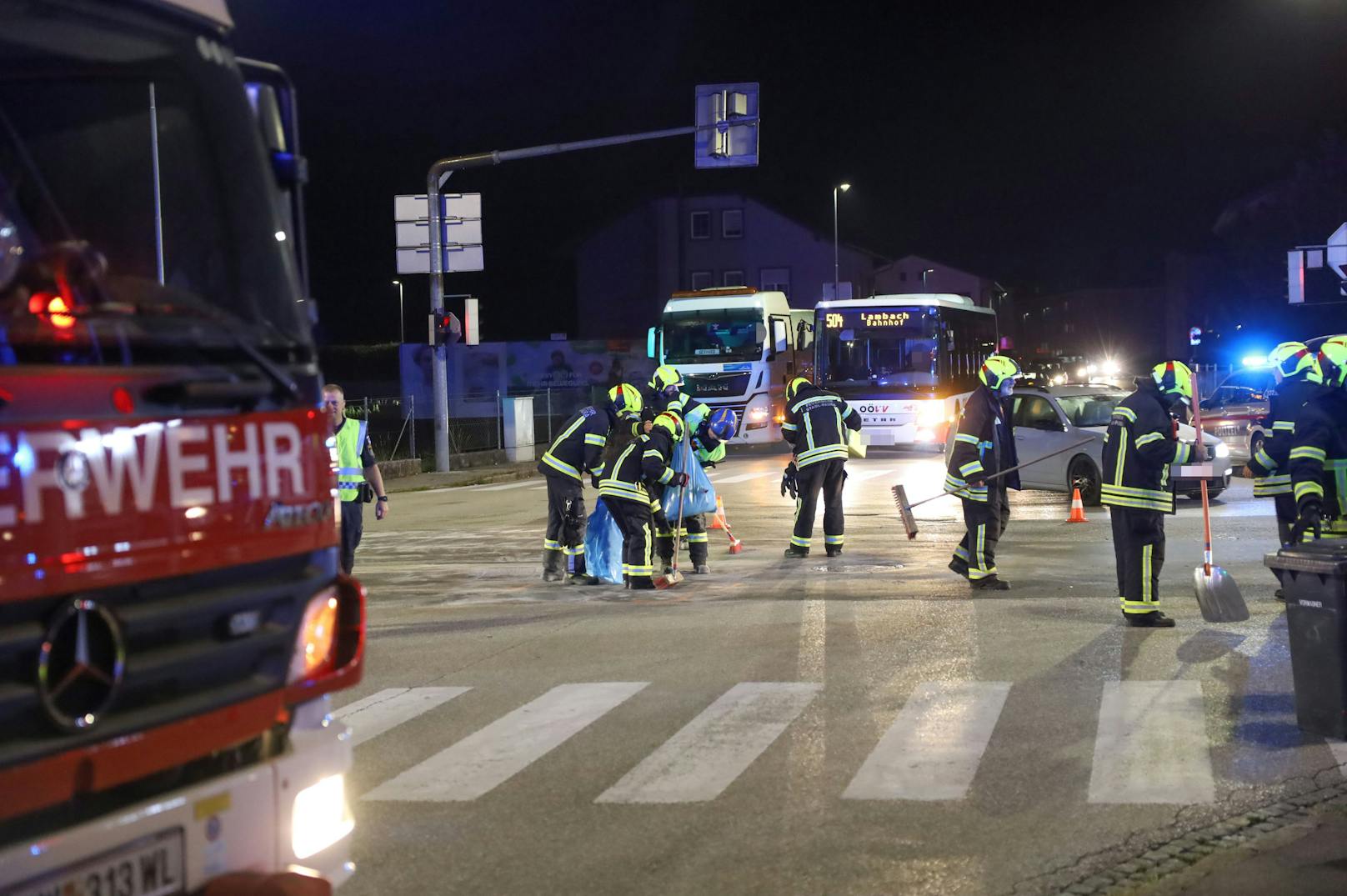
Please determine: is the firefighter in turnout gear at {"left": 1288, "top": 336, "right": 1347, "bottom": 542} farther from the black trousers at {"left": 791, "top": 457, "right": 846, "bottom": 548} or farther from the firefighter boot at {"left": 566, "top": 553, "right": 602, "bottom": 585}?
the firefighter boot at {"left": 566, "top": 553, "right": 602, "bottom": 585}

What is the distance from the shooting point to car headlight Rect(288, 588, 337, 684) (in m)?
4.06

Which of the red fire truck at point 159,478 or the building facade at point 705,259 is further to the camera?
the building facade at point 705,259

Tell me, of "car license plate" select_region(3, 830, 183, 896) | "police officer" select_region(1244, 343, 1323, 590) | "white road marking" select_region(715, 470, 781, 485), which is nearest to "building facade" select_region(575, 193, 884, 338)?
"white road marking" select_region(715, 470, 781, 485)

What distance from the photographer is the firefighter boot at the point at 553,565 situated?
522 inches

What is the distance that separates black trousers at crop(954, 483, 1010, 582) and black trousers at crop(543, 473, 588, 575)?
11.2 feet

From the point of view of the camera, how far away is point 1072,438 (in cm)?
1984

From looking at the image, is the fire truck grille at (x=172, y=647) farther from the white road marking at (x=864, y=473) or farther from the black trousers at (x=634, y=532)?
the white road marking at (x=864, y=473)

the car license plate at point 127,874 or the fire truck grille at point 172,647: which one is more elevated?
the fire truck grille at point 172,647

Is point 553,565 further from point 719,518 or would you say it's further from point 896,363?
point 896,363

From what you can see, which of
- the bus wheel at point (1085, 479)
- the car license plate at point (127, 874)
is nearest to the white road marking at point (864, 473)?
the bus wheel at point (1085, 479)

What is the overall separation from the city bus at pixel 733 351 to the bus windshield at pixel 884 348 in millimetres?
2091

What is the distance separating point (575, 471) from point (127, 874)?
9.50 metres

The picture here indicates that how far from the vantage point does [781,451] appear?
3438 centimetres

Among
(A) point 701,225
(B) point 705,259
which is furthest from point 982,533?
(A) point 701,225
